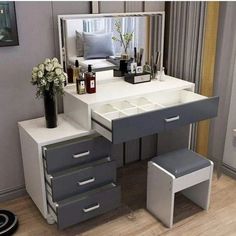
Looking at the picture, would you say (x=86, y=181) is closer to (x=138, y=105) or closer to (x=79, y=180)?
(x=79, y=180)

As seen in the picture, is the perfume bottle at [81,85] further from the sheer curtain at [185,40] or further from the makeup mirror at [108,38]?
the sheer curtain at [185,40]

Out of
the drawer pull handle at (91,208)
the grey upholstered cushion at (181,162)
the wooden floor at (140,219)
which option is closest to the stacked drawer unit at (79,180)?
the drawer pull handle at (91,208)

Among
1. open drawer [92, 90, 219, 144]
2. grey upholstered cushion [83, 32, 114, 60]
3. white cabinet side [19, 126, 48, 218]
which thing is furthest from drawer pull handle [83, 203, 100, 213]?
grey upholstered cushion [83, 32, 114, 60]

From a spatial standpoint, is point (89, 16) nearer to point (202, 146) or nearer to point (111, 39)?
point (111, 39)

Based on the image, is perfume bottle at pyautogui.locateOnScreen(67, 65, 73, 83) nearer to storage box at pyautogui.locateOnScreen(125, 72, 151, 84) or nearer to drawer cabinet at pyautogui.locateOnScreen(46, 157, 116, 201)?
storage box at pyautogui.locateOnScreen(125, 72, 151, 84)

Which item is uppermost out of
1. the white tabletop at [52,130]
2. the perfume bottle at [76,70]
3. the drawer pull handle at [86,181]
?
the perfume bottle at [76,70]

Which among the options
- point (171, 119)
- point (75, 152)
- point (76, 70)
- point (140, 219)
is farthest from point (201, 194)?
point (76, 70)

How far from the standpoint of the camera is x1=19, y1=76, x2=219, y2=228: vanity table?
199 cm

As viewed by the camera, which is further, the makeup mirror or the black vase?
the makeup mirror

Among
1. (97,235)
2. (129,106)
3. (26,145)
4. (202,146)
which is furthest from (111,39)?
(97,235)

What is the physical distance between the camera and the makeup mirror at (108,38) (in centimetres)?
233

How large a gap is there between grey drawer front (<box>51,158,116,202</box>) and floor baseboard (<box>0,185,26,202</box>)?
61 cm

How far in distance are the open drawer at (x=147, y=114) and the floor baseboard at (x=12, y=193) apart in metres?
0.87

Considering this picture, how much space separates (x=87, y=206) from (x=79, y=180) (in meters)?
0.18
